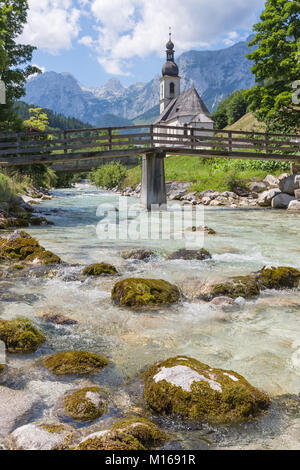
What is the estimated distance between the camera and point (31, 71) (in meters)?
22.9

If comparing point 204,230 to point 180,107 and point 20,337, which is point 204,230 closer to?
point 20,337

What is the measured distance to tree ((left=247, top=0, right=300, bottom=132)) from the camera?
23.9 meters

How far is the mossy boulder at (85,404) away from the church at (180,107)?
52549 mm

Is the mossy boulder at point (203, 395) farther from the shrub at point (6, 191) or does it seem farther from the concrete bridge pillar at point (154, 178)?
the concrete bridge pillar at point (154, 178)

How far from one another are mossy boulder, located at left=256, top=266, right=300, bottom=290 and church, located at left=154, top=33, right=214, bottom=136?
48763 mm

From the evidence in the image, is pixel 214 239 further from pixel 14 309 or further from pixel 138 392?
pixel 138 392

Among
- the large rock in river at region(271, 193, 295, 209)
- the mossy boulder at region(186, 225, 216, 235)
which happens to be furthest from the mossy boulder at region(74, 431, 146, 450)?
the large rock in river at region(271, 193, 295, 209)

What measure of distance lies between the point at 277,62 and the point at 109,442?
27514 mm

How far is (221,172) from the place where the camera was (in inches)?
1120

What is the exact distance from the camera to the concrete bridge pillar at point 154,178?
19406 millimetres

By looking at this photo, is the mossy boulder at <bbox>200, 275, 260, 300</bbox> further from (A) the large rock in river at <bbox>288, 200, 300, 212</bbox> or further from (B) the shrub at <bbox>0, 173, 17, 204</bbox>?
(A) the large rock in river at <bbox>288, 200, 300, 212</bbox>

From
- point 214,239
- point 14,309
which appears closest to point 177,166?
point 214,239

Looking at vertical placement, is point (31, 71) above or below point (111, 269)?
above

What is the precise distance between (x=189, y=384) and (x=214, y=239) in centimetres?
866
